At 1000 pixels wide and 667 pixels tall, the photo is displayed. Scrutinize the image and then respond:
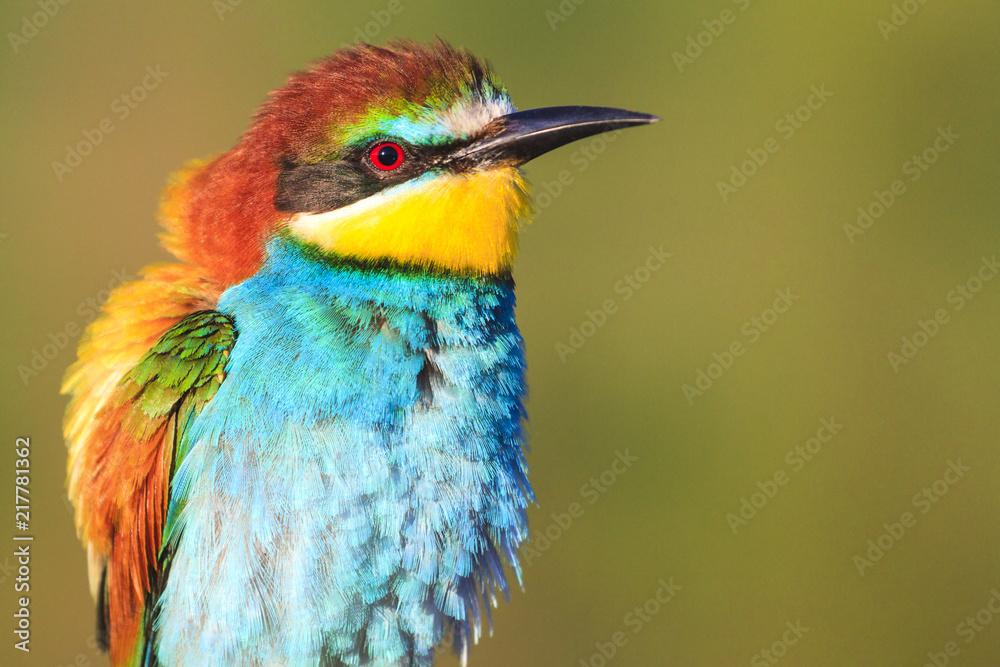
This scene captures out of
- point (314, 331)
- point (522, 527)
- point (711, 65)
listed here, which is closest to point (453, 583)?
point (522, 527)

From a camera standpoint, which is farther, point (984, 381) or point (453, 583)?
point (984, 381)

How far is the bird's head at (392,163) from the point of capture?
5.29 ft

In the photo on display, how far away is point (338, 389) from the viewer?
1.56 metres

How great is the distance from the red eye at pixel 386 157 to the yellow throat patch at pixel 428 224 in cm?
4

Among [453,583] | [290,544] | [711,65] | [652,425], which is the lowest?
[453,583]

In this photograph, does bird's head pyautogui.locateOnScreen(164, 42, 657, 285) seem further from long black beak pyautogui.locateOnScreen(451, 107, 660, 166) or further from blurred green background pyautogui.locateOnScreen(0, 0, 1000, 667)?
blurred green background pyautogui.locateOnScreen(0, 0, 1000, 667)

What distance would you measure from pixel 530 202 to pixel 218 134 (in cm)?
208

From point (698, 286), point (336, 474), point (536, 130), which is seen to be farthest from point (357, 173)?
point (698, 286)

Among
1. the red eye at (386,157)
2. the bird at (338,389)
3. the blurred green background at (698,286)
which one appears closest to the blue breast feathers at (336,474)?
the bird at (338,389)

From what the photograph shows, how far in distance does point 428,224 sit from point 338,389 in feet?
1.09

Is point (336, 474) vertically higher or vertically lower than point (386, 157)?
lower

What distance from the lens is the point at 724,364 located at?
3.47 metres

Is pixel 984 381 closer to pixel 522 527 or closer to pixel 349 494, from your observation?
pixel 522 527

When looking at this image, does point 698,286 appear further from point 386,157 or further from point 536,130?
point 386,157
